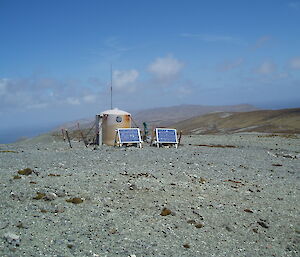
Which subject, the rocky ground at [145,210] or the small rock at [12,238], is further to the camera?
the rocky ground at [145,210]

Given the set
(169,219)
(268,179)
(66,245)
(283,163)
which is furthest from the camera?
(283,163)

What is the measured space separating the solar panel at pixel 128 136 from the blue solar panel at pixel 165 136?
156 cm

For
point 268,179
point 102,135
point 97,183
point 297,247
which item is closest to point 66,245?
point 97,183

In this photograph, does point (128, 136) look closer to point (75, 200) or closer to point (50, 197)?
point (75, 200)

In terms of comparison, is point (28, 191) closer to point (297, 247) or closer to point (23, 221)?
point (23, 221)

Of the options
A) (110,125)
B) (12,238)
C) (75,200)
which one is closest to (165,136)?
(110,125)

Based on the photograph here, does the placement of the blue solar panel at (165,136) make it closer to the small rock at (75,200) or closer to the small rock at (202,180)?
the small rock at (202,180)

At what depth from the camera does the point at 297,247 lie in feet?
31.7

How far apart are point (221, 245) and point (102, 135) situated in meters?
19.3

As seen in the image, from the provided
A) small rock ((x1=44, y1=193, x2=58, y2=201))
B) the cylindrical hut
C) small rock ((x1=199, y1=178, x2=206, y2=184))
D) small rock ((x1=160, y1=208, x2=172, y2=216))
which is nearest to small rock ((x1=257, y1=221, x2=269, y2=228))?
small rock ((x1=160, y1=208, x2=172, y2=216))

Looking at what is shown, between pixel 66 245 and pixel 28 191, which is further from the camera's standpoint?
pixel 28 191

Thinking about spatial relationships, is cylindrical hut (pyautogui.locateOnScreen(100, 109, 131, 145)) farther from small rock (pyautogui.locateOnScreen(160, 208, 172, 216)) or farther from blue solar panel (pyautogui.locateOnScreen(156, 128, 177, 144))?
small rock (pyautogui.locateOnScreen(160, 208, 172, 216))

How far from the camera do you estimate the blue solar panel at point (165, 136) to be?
25881 mm

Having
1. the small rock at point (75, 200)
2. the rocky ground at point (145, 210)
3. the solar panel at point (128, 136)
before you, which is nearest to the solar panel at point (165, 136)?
the solar panel at point (128, 136)
